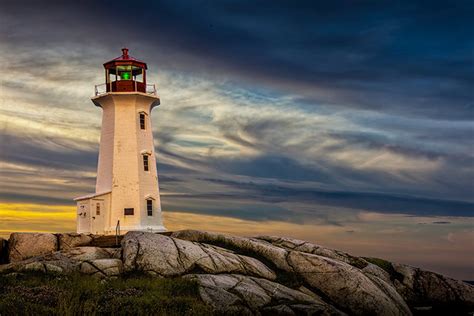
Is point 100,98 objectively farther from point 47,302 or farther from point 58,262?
point 47,302

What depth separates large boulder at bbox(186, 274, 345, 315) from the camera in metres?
24.5

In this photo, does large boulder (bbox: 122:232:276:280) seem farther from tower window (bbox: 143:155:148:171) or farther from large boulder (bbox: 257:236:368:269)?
tower window (bbox: 143:155:148:171)

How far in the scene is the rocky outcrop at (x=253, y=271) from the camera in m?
26.1

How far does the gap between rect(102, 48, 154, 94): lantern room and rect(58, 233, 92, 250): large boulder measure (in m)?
15.1

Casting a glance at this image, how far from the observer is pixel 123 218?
45.9 m

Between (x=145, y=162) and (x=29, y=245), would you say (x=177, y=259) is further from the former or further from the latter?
(x=145, y=162)

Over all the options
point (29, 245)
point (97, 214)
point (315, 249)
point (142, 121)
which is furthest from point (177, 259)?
point (142, 121)

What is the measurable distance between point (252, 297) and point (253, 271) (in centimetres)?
457

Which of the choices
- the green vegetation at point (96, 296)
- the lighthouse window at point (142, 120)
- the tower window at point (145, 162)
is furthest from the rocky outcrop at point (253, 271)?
the lighthouse window at point (142, 120)

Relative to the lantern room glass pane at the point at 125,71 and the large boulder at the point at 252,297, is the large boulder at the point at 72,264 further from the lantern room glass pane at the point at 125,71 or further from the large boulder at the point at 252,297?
the lantern room glass pane at the point at 125,71

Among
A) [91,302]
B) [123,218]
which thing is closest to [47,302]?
[91,302]

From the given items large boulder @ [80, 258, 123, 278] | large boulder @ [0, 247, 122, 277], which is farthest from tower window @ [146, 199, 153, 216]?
large boulder @ [80, 258, 123, 278]

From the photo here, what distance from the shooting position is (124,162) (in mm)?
46406

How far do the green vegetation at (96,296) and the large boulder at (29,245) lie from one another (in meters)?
6.68
